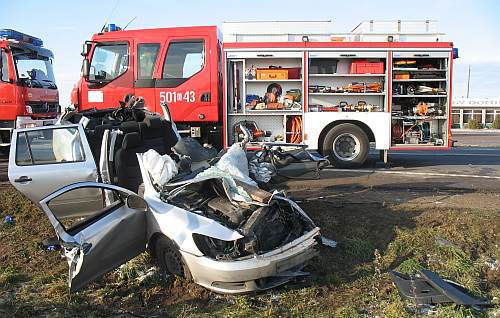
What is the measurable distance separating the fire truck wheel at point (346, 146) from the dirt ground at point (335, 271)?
11.5ft

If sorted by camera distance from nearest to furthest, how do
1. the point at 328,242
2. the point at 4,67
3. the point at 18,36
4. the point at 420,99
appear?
the point at 328,242 < the point at 420,99 < the point at 4,67 < the point at 18,36

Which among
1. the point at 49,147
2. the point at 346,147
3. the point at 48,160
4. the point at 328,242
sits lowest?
the point at 328,242

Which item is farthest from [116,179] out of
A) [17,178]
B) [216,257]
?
[216,257]

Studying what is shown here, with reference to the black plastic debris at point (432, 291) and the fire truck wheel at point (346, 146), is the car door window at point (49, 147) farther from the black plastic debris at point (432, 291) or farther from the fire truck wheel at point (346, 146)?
the fire truck wheel at point (346, 146)

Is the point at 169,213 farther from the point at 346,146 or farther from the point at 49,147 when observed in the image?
the point at 346,146

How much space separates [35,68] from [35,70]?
0.20 ft

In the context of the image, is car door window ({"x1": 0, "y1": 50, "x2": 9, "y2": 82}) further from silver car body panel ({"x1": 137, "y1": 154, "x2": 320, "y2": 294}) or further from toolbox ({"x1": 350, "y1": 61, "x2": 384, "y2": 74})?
silver car body panel ({"x1": 137, "y1": 154, "x2": 320, "y2": 294})

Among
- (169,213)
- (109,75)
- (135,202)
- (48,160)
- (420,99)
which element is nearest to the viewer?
(169,213)

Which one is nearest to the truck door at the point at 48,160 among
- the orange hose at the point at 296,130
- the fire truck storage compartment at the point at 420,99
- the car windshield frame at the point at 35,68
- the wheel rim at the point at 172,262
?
the wheel rim at the point at 172,262

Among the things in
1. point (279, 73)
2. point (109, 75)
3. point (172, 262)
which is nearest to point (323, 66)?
point (279, 73)

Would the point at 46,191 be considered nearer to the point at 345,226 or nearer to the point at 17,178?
the point at 17,178

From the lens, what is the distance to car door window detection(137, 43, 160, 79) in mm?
10141

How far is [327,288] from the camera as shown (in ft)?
15.0

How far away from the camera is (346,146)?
10.9 m
